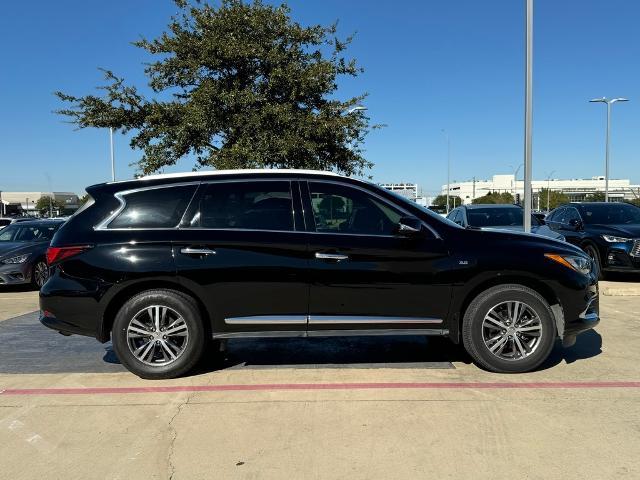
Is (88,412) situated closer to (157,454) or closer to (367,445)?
(157,454)

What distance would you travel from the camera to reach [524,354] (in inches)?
199

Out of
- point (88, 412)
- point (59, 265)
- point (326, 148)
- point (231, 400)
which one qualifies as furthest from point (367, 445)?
point (326, 148)

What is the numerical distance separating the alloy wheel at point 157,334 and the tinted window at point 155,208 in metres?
0.80

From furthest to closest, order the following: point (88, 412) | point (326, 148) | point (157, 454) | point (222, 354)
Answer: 1. point (326, 148)
2. point (222, 354)
3. point (88, 412)
4. point (157, 454)

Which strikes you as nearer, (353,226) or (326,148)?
(353,226)

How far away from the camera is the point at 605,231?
11.0 meters

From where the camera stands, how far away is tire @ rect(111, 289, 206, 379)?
16.3ft

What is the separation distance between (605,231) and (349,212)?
26.3 feet

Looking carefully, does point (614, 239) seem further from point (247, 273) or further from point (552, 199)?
point (552, 199)

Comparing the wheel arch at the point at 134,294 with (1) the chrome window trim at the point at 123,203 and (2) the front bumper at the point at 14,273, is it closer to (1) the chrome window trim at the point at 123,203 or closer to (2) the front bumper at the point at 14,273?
(1) the chrome window trim at the point at 123,203

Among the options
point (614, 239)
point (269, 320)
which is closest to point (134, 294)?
point (269, 320)

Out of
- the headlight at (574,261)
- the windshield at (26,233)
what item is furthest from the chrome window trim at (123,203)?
the windshield at (26,233)

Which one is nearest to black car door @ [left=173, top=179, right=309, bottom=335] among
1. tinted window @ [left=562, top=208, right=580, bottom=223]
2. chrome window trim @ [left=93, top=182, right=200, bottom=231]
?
chrome window trim @ [left=93, top=182, right=200, bottom=231]

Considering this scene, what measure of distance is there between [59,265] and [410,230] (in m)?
3.26
